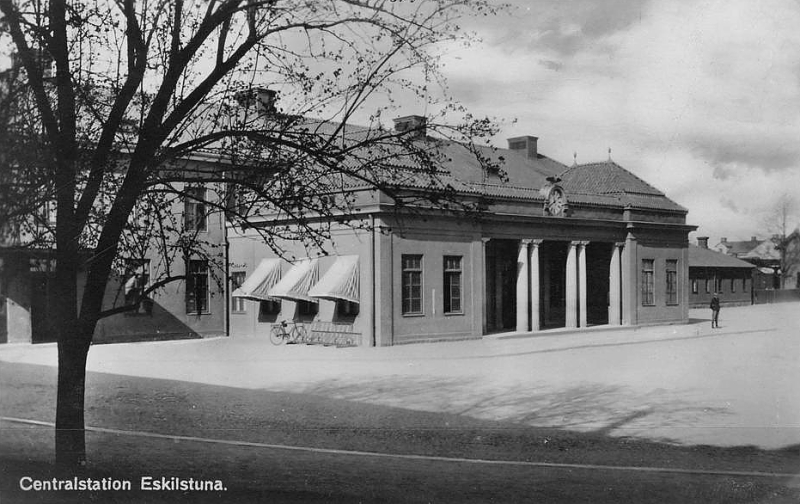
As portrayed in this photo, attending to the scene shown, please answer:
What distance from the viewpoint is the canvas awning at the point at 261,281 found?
22.7m

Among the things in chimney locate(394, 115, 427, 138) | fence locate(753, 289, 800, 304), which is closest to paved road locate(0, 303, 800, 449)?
chimney locate(394, 115, 427, 138)

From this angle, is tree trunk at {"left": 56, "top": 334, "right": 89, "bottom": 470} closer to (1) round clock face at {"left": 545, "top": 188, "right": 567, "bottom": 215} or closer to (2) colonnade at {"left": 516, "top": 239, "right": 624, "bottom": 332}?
(2) colonnade at {"left": 516, "top": 239, "right": 624, "bottom": 332}

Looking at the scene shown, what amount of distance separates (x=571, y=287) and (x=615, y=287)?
3.34m

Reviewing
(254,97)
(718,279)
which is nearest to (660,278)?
(718,279)

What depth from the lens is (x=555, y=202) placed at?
29.5 metres

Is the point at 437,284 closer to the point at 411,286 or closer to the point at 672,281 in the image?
the point at 411,286

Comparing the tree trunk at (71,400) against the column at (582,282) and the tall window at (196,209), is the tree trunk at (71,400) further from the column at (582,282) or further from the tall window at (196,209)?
the column at (582,282)

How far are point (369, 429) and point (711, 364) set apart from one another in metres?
11.1

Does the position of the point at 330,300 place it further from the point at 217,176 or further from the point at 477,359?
the point at 217,176

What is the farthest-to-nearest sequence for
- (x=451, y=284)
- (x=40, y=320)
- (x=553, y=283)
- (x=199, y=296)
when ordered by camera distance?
(x=553, y=283), (x=451, y=284), (x=40, y=320), (x=199, y=296)

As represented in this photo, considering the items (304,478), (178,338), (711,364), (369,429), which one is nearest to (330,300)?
(178,338)

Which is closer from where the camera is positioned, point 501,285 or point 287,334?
point 287,334

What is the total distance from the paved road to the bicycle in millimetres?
633

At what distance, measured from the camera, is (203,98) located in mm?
7535
